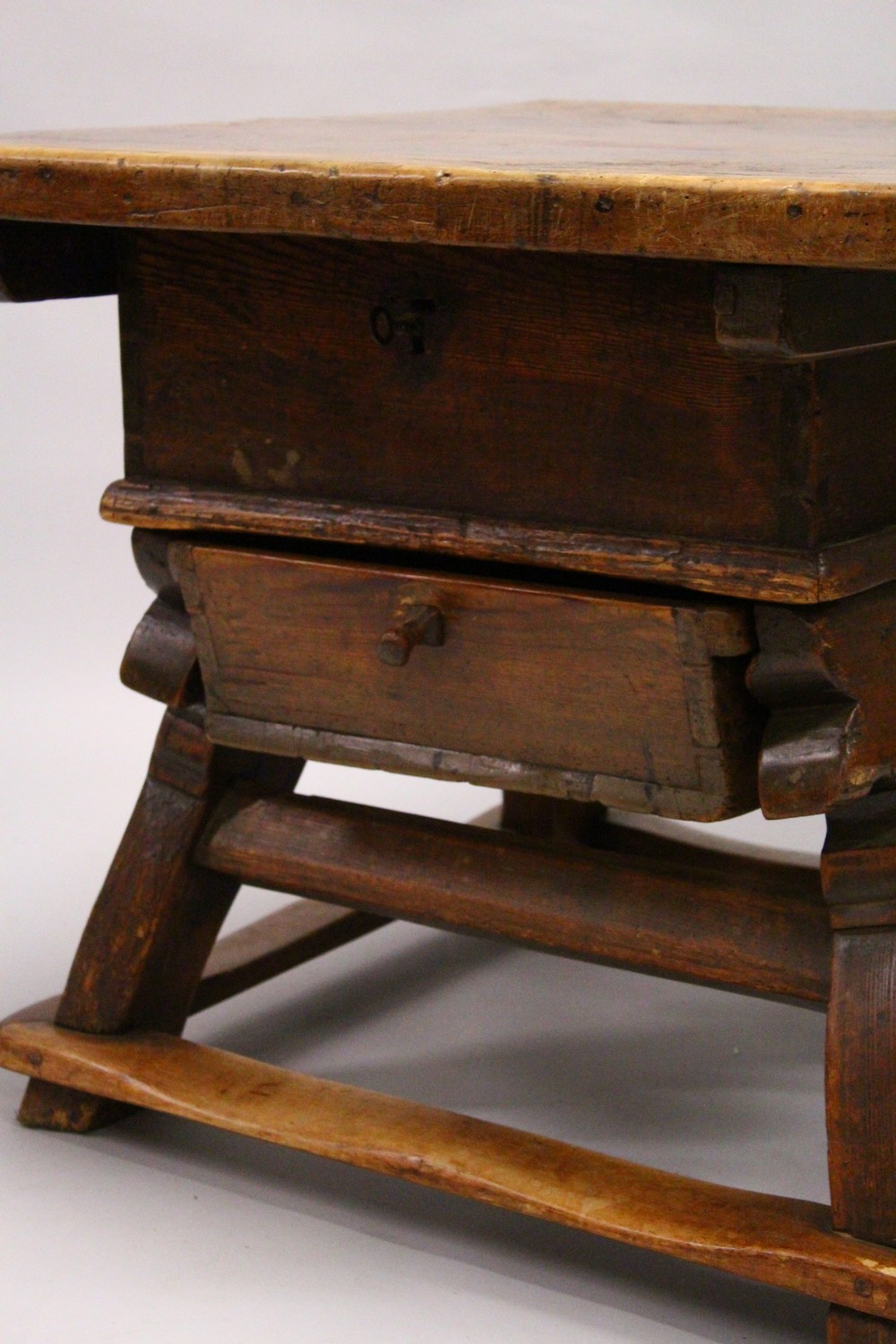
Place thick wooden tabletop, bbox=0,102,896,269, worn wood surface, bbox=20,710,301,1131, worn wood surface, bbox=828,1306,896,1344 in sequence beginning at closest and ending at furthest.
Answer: thick wooden tabletop, bbox=0,102,896,269
worn wood surface, bbox=828,1306,896,1344
worn wood surface, bbox=20,710,301,1131

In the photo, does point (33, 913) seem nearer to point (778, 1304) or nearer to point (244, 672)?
point (244, 672)

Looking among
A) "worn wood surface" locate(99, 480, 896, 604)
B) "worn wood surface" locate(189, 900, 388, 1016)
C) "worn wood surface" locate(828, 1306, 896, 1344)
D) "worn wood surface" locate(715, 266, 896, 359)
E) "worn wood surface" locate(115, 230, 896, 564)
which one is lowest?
"worn wood surface" locate(189, 900, 388, 1016)

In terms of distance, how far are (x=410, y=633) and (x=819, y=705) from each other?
0.33 m

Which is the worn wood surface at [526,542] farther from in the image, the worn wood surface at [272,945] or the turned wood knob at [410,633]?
Result: the worn wood surface at [272,945]

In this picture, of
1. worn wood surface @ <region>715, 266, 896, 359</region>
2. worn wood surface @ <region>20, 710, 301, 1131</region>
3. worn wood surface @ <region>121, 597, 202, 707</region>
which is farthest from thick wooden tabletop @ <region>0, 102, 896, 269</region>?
worn wood surface @ <region>20, 710, 301, 1131</region>

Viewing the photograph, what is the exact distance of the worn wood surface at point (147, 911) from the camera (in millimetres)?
2021

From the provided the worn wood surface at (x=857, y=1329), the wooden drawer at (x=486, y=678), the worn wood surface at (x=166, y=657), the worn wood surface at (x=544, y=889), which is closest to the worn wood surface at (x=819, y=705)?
the wooden drawer at (x=486, y=678)

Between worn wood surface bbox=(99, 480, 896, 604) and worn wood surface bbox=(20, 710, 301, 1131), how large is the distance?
232 mm

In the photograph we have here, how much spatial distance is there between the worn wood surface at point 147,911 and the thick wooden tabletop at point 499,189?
21.0 inches

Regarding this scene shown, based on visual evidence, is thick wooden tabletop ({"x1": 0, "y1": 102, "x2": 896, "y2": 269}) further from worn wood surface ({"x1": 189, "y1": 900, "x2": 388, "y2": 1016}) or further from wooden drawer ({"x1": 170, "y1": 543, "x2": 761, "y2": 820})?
worn wood surface ({"x1": 189, "y1": 900, "x2": 388, "y2": 1016})

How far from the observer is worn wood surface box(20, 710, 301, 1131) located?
2021 mm

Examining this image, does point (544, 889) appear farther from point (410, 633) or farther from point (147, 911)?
point (147, 911)

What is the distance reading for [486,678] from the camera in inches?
70.2

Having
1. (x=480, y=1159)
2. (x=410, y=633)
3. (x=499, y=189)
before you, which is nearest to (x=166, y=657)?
(x=410, y=633)
